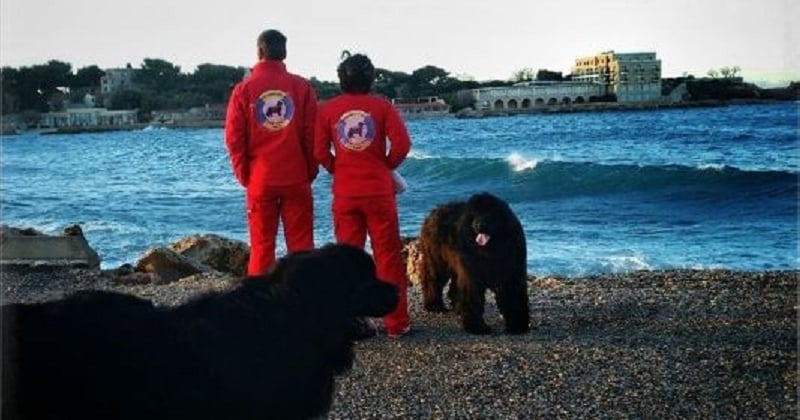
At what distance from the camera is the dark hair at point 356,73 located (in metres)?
7.47

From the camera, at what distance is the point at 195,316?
4.29m

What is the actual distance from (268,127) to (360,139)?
2.23 ft

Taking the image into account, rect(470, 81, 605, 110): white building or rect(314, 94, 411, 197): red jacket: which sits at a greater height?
rect(470, 81, 605, 110): white building

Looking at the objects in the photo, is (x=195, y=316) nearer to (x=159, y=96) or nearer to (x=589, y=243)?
(x=589, y=243)

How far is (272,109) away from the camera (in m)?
7.36

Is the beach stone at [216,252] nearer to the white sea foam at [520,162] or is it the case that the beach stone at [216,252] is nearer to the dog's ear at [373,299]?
the dog's ear at [373,299]

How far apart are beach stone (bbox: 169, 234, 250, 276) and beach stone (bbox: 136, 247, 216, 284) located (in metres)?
0.42

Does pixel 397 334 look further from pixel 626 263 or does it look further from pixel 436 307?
pixel 626 263

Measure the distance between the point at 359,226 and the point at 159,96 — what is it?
68472 millimetres

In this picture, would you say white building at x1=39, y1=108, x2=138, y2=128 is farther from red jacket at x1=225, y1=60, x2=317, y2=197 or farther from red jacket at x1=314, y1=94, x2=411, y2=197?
red jacket at x1=314, y1=94, x2=411, y2=197

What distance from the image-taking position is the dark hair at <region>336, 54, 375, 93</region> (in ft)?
24.5

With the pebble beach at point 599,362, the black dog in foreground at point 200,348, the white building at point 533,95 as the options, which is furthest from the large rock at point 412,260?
the white building at point 533,95

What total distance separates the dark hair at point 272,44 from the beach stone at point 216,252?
5.66m

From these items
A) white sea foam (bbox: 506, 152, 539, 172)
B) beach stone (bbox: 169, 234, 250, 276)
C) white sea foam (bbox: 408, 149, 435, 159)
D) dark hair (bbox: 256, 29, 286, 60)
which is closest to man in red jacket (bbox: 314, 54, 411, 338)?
dark hair (bbox: 256, 29, 286, 60)
